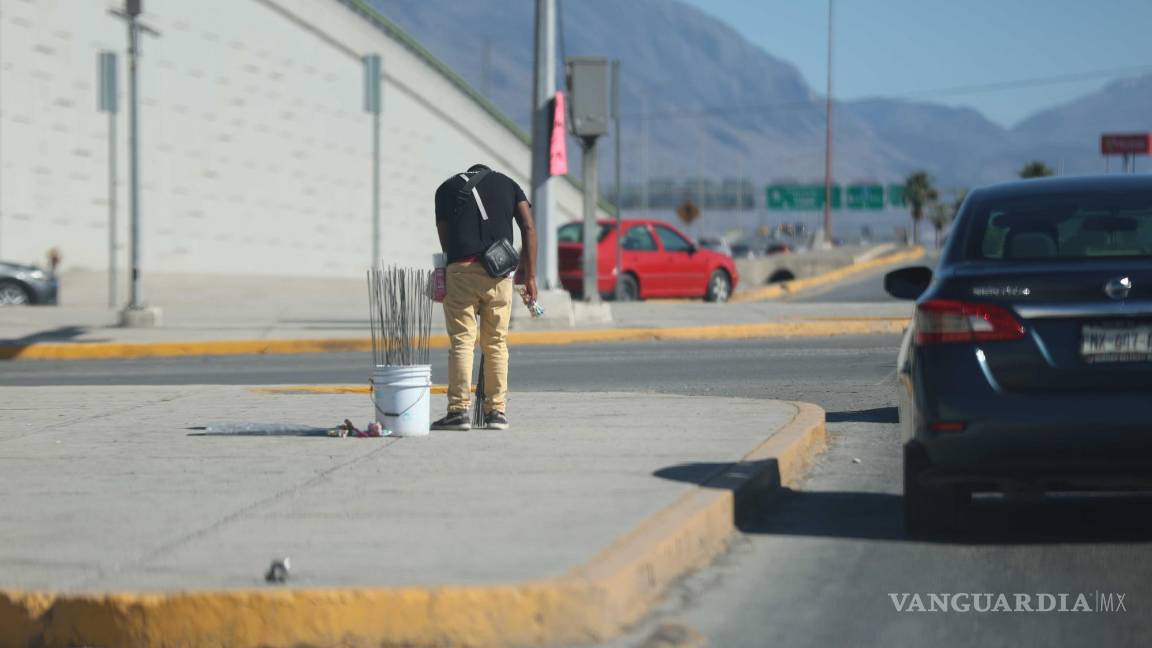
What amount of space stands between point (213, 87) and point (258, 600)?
3921 centimetres

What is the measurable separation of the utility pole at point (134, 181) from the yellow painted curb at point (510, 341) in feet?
8.87

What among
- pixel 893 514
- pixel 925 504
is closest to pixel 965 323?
pixel 925 504

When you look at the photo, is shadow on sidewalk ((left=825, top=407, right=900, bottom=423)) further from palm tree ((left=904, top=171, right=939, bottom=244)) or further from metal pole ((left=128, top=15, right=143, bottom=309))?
palm tree ((left=904, top=171, right=939, bottom=244))

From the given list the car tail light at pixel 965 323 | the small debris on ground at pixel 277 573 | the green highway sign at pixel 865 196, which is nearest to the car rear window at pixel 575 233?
Result: the car tail light at pixel 965 323

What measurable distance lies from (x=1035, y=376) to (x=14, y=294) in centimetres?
2672

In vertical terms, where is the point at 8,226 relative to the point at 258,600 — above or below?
above

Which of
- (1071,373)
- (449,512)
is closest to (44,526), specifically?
(449,512)

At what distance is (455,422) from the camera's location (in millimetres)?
9969

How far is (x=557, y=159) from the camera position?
68.0ft

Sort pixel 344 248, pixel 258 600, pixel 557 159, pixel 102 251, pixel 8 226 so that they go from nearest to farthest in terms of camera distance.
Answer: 1. pixel 258 600
2. pixel 557 159
3. pixel 8 226
4. pixel 102 251
5. pixel 344 248

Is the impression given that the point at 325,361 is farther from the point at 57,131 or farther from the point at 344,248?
the point at 344,248

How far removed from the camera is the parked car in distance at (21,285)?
30.4 m

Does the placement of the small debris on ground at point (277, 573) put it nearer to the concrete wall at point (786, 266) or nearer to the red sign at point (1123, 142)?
the concrete wall at point (786, 266)

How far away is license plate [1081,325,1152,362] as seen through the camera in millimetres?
6543
